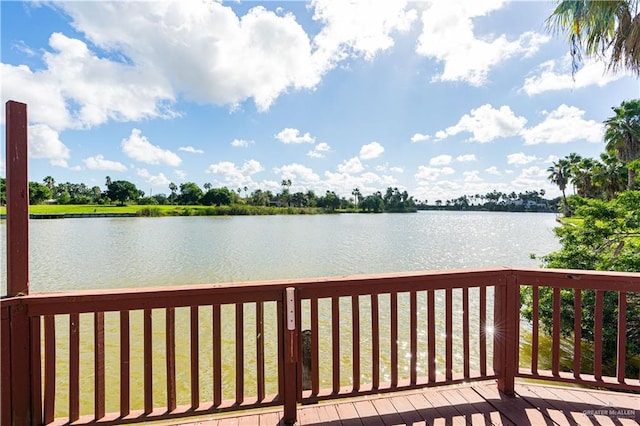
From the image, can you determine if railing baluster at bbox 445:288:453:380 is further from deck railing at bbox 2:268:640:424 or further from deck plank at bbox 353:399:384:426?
deck plank at bbox 353:399:384:426

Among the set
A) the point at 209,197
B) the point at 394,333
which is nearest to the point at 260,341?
the point at 394,333

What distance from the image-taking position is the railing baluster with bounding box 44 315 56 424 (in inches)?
65.4

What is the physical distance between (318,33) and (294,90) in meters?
5.33

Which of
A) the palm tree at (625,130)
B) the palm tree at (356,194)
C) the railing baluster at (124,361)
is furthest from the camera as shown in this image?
the palm tree at (356,194)

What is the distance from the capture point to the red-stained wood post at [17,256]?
1.60 meters

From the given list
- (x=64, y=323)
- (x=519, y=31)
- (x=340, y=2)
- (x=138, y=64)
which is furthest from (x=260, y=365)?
(x=138, y=64)

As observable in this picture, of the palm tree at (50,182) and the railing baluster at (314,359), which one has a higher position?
the palm tree at (50,182)

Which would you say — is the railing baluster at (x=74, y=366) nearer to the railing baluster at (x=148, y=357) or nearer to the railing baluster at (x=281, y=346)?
the railing baluster at (x=148, y=357)

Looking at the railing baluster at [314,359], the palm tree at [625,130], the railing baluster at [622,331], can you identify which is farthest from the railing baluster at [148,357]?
the palm tree at [625,130]

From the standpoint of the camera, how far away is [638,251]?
4.70 m

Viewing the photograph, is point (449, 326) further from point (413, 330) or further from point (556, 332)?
point (556, 332)

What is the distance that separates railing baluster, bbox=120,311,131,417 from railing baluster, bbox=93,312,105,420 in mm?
137

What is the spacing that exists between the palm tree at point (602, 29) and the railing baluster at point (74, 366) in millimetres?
5542

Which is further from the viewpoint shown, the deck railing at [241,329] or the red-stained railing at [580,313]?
the red-stained railing at [580,313]
